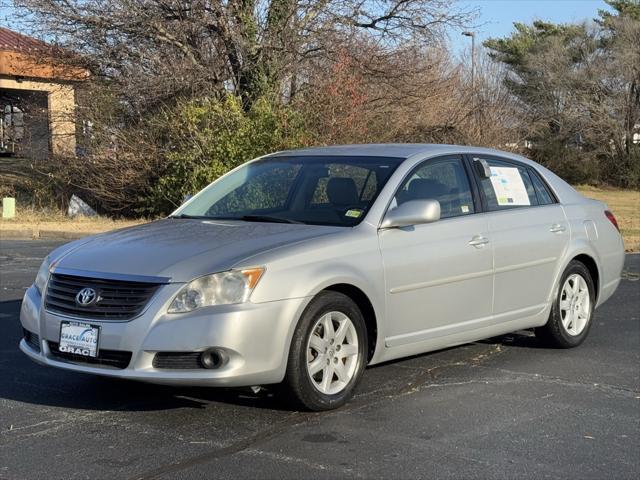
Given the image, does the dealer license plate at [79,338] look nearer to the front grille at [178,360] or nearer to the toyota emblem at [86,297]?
the toyota emblem at [86,297]

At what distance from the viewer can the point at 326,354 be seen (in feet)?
17.0

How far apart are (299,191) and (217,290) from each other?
5.31 ft

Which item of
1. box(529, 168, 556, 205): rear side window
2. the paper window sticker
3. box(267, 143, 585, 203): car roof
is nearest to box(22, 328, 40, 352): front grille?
box(267, 143, 585, 203): car roof

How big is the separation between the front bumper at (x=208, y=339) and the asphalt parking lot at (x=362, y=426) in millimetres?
319

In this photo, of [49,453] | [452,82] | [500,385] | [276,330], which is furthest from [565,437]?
[452,82]

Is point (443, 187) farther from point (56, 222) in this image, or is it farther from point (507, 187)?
point (56, 222)

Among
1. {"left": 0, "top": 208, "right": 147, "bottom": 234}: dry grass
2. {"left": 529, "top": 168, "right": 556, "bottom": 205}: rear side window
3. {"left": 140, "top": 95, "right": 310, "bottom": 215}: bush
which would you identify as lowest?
{"left": 0, "top": 208, "right": 147, "bottom": 234}: dry grass

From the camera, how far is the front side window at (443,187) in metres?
6.02

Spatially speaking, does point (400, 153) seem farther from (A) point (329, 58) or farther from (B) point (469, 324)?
(A) point (329, 58)

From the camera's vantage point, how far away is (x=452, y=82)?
1016 inches

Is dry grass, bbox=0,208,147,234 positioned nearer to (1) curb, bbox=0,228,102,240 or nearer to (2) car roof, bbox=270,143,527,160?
(1) curb, bbox=0,228,102,240

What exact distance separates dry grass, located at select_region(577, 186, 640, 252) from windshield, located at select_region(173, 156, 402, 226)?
427 inches

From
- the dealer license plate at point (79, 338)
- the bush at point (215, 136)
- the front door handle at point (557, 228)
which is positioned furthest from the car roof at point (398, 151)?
the bush at point (215, 136)

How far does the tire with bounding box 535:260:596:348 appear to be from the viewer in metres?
7.02
